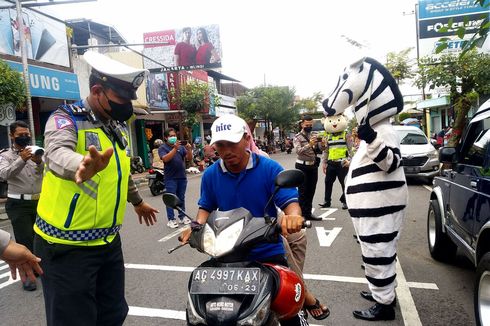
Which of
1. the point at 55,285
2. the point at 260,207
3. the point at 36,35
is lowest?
the point at 55,285

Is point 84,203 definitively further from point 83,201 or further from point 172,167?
point 172,167

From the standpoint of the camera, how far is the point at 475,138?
12.2 feet

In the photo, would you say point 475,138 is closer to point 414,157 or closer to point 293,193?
point 293,193

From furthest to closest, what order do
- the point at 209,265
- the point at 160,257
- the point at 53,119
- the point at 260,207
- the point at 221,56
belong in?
the point at 221,56 → the point at 160,257 → the point at 260,207 → the point at 53,119 → the point at 209,265

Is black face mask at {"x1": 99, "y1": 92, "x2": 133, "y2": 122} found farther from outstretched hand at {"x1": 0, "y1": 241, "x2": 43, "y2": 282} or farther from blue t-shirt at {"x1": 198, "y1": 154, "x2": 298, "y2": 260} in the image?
outstretched hand at {"x1": 0, "y1": 241, "x2": 43, "y2": 282}

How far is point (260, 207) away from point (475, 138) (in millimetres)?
2457

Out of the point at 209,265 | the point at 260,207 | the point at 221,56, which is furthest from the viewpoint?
the point at 221,56

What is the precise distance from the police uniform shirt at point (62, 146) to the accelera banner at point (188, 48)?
77.6ft

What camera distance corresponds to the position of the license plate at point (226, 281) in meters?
1.80

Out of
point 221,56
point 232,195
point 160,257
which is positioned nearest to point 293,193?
point 232,195

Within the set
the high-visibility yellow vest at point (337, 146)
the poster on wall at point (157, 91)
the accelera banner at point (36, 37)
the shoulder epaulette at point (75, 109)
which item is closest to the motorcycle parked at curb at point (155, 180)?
the accelera banner at point (36, 37)

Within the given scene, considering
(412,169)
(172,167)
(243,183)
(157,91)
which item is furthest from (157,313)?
(157,91)

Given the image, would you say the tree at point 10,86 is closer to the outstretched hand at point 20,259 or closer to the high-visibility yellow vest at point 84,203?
the high-visibility yellow vest at point 84,203

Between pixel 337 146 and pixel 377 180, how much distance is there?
426 centimetres
